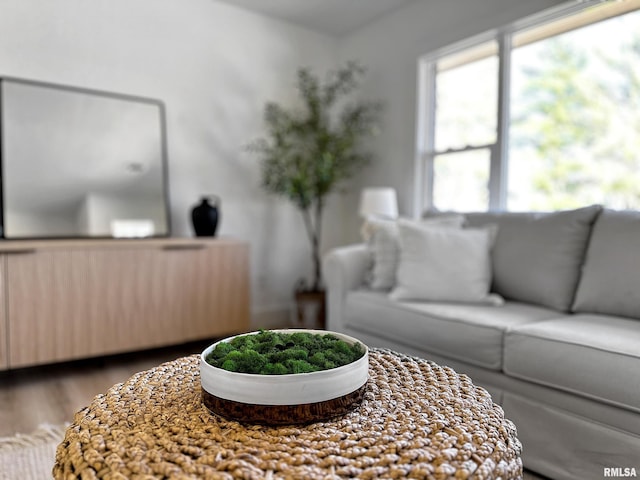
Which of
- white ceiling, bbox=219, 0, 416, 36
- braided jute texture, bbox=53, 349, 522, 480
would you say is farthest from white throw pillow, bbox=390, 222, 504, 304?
white ceiling, bbox=219, 0, 416, 36

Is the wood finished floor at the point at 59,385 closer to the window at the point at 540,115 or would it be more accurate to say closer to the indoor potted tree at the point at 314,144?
the indoor potted tree at the point at 314,144

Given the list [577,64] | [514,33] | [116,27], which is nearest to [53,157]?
[116,27]

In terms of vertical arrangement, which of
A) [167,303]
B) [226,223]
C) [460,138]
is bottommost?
[167,303]

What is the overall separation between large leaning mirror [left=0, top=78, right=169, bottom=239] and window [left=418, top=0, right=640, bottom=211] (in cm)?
201

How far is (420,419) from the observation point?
89 centimetres

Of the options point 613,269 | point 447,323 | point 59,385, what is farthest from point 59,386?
point 613,269

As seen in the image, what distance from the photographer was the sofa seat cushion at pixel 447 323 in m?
1.68

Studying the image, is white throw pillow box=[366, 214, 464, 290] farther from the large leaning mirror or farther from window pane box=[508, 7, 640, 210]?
the large leaning mirror

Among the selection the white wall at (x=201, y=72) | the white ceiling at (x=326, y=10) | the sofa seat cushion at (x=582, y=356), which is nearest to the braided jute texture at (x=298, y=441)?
the sofa seat cushion at (x=582, y=356)

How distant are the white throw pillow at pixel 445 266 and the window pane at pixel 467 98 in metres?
1.10

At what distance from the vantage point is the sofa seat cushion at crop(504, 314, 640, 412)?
1294 millimetres

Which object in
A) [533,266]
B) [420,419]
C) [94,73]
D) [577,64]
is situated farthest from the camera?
[94,73]

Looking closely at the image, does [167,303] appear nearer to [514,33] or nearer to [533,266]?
[533,266]

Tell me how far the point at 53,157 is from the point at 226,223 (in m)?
1.21
